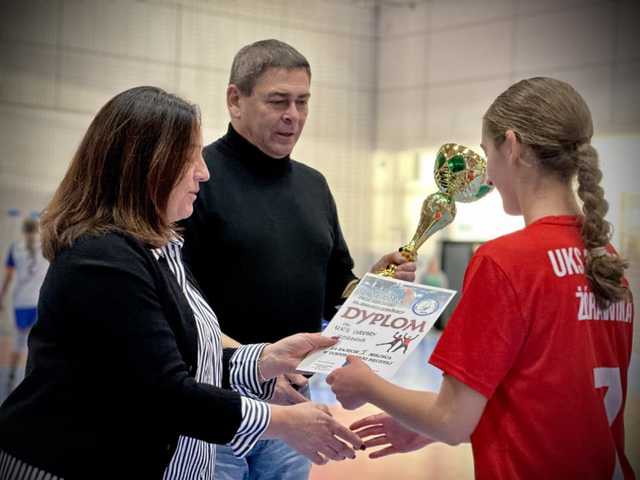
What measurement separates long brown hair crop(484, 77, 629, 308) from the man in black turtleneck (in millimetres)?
953

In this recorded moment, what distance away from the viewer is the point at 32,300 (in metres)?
8.47

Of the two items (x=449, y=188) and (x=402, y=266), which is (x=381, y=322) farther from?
(x=449, y=188)

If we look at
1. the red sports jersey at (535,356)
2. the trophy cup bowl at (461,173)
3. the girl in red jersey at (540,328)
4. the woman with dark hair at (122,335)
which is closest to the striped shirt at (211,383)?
the woman with dark hair at (122,335)

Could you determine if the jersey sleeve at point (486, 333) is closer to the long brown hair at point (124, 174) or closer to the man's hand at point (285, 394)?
the long brown hair at point (124, 174)

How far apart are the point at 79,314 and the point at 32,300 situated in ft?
23.0

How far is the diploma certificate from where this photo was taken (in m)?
2.26

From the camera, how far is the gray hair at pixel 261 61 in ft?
10.7

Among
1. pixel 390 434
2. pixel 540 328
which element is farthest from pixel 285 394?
pixel 540 328

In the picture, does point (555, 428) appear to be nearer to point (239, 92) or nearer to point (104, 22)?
point (239, 92)

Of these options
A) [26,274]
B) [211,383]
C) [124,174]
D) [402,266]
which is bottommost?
[26,274]

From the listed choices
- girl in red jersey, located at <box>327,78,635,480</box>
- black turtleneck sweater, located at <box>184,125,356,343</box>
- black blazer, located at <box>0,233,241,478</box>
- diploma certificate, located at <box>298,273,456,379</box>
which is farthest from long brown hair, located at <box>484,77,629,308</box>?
black turtleneck sweater, located at <box>184,125,356,343</box>

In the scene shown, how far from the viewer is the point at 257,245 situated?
3.07 m

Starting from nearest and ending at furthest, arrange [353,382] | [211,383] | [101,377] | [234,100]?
[101,377] → [353,382] → [211,383] → [234,100]

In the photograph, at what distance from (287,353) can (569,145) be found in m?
1.05
